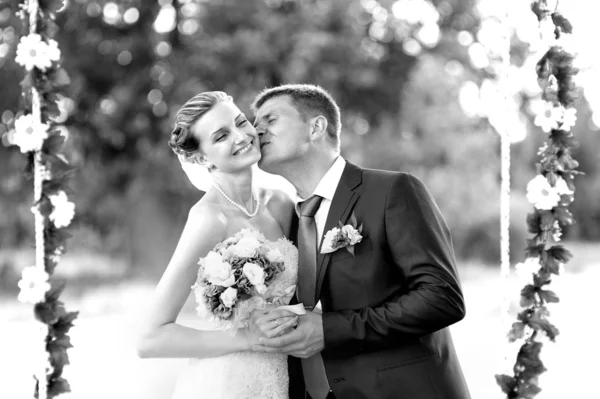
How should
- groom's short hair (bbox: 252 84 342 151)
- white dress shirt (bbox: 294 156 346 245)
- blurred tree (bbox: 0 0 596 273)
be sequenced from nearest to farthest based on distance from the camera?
white dress shirt (bbox: 294 156 346 245) → groom's short hair (bbox: 252 84 342 151) → blurred tree (bbox: 0 0 596 273)

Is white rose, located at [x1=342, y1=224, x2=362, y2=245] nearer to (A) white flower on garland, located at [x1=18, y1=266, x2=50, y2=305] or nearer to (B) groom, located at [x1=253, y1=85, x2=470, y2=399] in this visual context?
(B) groom, located at [x1=253, y1=85, x2=470, y2=399]

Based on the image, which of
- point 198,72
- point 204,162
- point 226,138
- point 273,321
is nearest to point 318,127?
point 226,138

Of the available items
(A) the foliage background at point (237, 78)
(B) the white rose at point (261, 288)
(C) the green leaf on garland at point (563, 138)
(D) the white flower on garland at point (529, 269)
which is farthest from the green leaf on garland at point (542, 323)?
(A) the foliage background at point (237, 78)

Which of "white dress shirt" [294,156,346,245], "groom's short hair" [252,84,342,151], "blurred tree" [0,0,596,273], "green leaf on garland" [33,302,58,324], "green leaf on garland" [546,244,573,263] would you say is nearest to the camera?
"green leaf on garland" [33,302,58,324]

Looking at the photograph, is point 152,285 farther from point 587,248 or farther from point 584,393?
point 587,248

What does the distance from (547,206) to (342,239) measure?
0.79 m

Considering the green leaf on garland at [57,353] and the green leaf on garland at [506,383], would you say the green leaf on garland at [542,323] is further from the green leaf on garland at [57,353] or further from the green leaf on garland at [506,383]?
the green leaf on garland at [57,353]

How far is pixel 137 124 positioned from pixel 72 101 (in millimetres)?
1161

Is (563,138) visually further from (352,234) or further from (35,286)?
(35,286)

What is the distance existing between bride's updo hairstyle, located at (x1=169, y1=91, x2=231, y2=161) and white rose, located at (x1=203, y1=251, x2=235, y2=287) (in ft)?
2.24

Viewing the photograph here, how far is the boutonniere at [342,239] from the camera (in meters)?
2.87

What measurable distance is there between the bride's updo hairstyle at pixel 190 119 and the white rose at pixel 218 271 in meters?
0.68

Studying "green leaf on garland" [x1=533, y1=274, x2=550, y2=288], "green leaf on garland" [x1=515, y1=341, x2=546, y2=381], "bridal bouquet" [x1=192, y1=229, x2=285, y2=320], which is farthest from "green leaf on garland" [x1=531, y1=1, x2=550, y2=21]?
"bridal bouquet" [x1=192, y1=229, x2=285, y2=320]

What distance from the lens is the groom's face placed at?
3.24 metres
